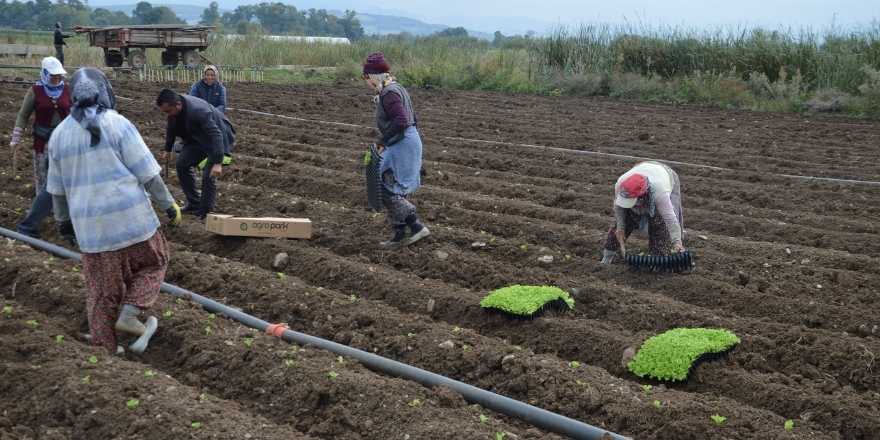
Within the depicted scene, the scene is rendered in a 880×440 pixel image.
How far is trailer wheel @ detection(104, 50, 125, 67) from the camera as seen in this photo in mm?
25203

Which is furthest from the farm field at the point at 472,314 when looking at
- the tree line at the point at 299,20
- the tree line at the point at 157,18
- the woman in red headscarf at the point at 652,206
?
the tree line at the point at 299,20

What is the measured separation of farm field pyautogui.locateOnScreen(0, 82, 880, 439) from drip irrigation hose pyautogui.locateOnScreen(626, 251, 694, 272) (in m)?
0.09

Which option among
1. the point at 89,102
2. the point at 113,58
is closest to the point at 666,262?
the point at 89,102

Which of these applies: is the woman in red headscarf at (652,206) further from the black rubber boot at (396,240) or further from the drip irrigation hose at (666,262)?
the black rubber boot at (396,240)

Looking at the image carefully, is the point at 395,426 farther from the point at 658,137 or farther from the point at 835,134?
the point at 835,134

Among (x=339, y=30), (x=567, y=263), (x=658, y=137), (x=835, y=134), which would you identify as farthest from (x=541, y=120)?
(x=339, y=30)

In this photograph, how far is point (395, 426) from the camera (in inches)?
173

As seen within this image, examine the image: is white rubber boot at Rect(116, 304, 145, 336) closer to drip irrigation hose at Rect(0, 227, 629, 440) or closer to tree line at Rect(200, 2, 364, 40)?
drip irrigation hose at Rect(0, 227, 629, 440)

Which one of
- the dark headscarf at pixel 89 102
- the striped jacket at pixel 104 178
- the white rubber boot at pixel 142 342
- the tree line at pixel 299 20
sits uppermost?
the tree line at pixel 299 20

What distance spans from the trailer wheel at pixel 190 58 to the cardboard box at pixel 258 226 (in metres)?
19.2

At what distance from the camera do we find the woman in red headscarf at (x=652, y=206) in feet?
20.6

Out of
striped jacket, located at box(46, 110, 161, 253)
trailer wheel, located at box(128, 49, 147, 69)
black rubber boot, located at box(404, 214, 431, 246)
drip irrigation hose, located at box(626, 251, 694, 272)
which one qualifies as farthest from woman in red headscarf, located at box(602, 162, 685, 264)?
trailer wheel, located at box(128, 49, 147, 69)

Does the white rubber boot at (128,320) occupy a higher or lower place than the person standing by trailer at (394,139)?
lower

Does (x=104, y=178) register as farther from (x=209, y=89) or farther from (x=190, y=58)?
(x=190, y=58)
